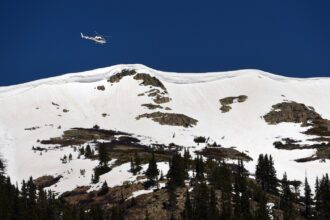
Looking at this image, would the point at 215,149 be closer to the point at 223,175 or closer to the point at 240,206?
the point at 223,175

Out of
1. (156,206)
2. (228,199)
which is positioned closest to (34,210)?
(156,206)

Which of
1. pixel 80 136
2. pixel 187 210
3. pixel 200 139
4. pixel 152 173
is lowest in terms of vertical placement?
pixel 187 210

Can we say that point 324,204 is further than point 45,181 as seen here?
No

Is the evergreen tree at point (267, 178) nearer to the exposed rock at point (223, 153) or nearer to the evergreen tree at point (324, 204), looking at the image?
the evergreen tree at point (324, 204)

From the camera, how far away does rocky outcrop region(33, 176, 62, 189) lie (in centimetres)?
12918

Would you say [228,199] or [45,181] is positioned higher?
[45,181]

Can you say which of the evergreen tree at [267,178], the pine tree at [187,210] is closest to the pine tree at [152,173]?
the pine tree at [187,210]

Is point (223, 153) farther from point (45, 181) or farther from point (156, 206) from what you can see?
point (156, 206)

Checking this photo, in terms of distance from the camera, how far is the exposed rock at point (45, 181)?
12919cm

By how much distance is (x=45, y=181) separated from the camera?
132m

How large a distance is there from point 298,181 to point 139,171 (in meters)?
43.2

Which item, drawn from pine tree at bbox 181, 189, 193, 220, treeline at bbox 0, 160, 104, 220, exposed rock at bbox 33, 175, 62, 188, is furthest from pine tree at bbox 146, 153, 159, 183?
exposed rock at bbox 33, 175, 62, 188

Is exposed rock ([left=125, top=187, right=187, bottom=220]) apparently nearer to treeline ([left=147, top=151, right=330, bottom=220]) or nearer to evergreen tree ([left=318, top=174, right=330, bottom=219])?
treeline ([left=147, top=151, right=330, bottom=220])

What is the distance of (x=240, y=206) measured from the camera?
3846 inches
